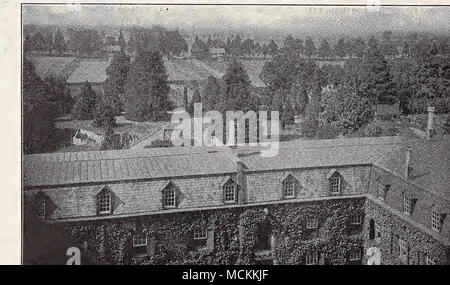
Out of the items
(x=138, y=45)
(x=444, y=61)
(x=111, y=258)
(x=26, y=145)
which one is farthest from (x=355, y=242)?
(x=26, y=145)

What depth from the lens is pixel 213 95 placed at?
11844 mm

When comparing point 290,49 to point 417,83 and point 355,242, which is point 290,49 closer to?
point 417,83

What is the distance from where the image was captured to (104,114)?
38.3ft

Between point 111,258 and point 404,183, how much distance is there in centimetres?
583

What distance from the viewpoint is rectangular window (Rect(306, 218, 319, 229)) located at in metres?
12.3

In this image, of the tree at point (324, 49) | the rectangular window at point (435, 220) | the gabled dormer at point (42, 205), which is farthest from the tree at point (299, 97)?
the gabled dormer at point (42, 205)

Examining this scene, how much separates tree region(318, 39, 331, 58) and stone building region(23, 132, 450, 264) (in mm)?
1667

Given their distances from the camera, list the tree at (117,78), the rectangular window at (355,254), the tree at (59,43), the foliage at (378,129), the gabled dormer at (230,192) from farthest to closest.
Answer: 1. the rectangular window at (355,254)
2. the foliage at (378,129)
3. the gabled dormer at (230,192)
4. the tree at (117,78)
5. the tree at (59,43)

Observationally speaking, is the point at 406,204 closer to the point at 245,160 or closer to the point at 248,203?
the point at 248,203

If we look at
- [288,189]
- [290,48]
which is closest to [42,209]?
[288,189]

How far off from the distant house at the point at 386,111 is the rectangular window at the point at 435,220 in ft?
6.46

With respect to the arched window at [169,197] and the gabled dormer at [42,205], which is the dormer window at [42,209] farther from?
the arched window at [169,197]

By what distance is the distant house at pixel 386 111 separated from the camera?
12.1 metres

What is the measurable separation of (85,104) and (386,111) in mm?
5779
